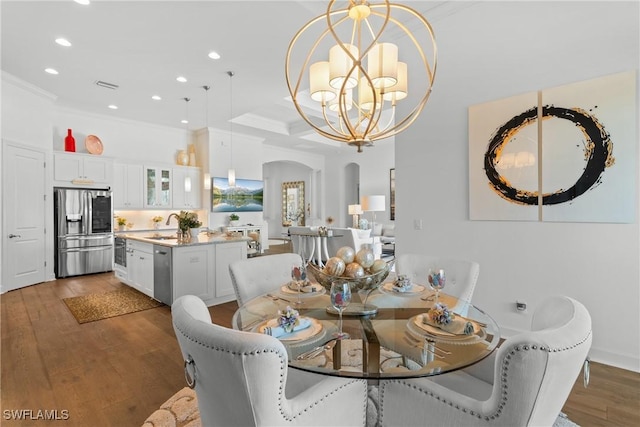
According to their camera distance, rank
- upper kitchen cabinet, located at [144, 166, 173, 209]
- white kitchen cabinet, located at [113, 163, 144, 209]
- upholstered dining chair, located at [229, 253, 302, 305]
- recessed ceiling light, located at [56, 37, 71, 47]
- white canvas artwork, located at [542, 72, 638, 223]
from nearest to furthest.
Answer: upholstered dining chair, located at [229, 253, 302, 305] < white canvas artwork, located at [542, 72, 638, 223] < recessed ceiling light, located at [56, 37, 71, 47] < white kitchen cabinet, located at [113, 163, 144, 209] < upper kitchen cabinet, located at [144, 166, 173, 209]

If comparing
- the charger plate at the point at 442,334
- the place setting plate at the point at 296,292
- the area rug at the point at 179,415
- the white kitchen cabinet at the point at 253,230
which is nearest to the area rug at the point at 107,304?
the area rug at the point at 179,415

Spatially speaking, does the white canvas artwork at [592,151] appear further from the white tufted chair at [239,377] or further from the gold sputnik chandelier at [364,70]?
the white tufted chair at [239,377]

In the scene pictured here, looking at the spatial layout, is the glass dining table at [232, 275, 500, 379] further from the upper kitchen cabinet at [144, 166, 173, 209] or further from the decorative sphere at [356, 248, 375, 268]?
the upper kitchen cabinet at [144, 166, 173, 209]

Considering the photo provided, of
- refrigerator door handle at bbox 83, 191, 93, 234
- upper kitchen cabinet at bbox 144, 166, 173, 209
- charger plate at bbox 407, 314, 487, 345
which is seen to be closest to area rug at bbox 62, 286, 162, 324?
refrigerator door handle at bbox 83, 191, 93, 234

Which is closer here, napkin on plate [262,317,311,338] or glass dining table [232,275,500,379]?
glass dining table [232,275,500,379]

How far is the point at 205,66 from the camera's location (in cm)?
430

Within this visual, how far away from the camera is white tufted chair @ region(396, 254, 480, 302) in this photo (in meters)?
2.15

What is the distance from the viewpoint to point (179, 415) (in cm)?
192

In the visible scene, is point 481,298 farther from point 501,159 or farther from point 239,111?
point 239,111

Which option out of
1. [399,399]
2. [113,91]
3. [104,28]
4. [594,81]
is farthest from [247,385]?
[113,91]

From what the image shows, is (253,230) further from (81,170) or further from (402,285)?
(402,285)

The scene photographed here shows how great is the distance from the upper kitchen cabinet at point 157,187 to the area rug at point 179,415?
5.68 m

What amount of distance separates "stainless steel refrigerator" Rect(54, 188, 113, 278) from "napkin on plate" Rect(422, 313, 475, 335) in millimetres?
6394

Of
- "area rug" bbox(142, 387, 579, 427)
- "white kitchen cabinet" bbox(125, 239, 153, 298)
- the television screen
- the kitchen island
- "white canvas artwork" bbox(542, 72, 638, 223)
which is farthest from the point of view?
the television screen
